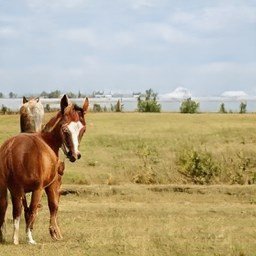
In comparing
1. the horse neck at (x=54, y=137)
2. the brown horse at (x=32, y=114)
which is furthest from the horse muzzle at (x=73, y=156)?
the brown horse at (x=32, y=114)

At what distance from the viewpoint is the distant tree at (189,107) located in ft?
143

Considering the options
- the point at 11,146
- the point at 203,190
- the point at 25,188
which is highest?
the point at 11,146

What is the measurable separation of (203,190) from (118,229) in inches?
289

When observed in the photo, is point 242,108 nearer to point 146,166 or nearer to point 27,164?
point 146,166

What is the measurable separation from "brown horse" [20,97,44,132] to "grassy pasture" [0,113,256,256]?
64 cm

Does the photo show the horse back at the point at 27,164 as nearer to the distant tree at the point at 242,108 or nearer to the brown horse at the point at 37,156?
the brown horse at the point at 37,156

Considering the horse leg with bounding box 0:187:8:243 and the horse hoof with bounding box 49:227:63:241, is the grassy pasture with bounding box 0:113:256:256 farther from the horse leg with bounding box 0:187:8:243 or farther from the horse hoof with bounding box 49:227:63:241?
the horse leg with bounding box 0:187:8:243

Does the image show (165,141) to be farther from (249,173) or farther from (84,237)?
(84,237)

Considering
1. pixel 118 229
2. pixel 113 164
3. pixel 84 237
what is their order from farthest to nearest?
1. pixel 113 164
2. pixel 118 229
3. pixel 84 237

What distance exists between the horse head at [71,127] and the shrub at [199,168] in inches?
508

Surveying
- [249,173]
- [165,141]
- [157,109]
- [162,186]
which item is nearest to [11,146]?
[162,186]

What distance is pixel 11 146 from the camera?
31.4ft

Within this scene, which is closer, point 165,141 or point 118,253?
point 118,253

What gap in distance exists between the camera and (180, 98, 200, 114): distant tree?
143 ft
